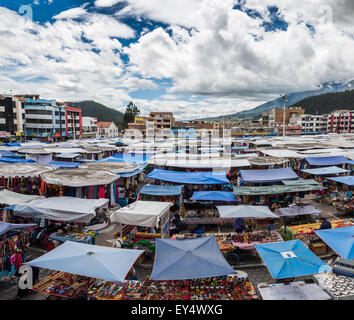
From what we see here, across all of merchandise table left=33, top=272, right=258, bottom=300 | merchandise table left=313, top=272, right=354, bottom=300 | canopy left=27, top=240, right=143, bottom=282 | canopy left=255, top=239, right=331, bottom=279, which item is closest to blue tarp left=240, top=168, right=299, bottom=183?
canopy left=255, top=239, right=331, bottom=279

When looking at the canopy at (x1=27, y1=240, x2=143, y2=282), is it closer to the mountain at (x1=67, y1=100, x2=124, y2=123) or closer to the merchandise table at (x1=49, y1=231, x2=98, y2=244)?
the merchandise table at (x1=49, y1=231, x2=98, y2=244)

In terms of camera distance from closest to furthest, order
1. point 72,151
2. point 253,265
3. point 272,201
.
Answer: point 253,265, point 272,201, point 72,151

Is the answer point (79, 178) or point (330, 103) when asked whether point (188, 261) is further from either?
point (330, 103)

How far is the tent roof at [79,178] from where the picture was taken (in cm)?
943

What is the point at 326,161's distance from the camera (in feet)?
54.2

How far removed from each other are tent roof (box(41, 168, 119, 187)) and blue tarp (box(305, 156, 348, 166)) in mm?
12893

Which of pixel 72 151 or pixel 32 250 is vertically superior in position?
pixel 72 151

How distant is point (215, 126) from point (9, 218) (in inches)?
3267

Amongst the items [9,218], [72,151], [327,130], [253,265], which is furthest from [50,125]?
[327,130]

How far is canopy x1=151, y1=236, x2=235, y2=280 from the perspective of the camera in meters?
4.68

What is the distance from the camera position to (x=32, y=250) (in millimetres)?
7820
